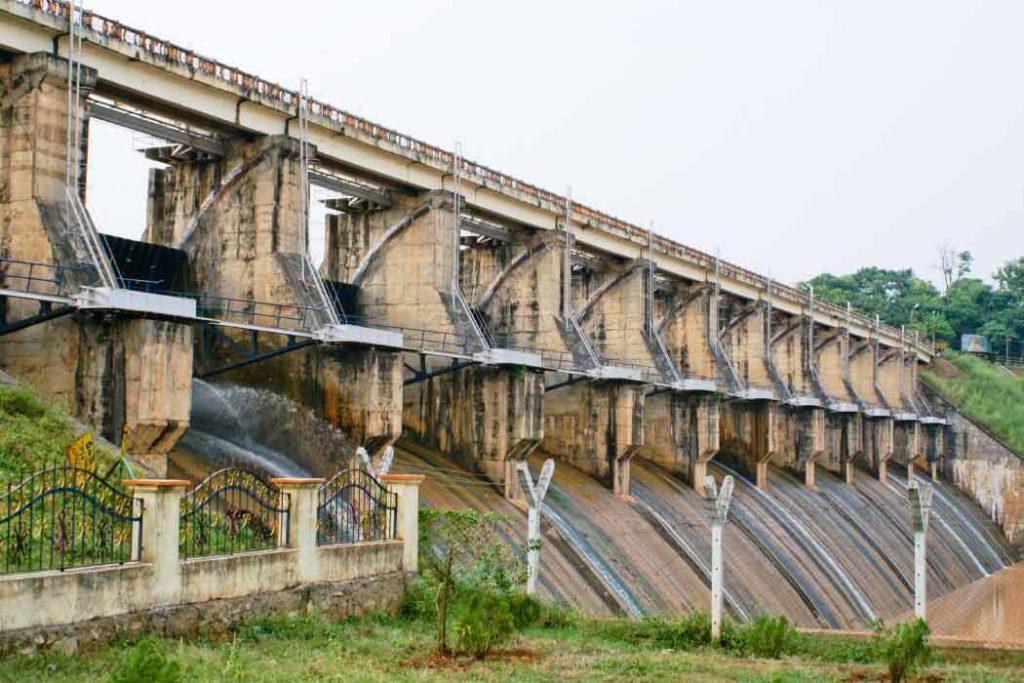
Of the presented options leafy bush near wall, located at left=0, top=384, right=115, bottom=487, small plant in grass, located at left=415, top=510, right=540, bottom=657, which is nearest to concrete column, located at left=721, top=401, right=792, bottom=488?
small plant in grass, located at left=415, top=510, right=540, bottom=657

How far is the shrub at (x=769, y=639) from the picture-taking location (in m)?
15.0

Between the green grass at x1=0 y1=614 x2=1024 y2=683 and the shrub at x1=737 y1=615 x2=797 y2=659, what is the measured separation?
0.62ft

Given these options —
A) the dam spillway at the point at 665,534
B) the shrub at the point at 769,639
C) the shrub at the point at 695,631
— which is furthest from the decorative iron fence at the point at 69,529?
the dam spillway at the point at 665,534

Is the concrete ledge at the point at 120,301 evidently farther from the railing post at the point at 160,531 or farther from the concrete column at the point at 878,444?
the concrete column at the point at 878,444

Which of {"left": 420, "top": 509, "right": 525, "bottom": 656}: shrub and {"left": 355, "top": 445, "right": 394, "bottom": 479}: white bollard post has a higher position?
{"left": 355, "top": 445, "right": 394, "bottom": 479}: white bollard post

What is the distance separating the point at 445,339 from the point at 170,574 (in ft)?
55.1

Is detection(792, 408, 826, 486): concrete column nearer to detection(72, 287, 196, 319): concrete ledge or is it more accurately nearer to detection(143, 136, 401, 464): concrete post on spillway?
detection(143, 136, 401, 464): concrete post on spillway

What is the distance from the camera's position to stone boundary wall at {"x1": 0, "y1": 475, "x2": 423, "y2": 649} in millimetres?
10172

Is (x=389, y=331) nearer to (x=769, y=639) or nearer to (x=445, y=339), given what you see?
(x=445, y=339)

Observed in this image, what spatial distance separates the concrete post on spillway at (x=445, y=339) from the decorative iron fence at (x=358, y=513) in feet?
39.0

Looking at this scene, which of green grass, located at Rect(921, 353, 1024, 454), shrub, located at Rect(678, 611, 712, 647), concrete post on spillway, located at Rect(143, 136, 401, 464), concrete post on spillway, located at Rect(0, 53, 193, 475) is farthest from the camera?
green grass, located at Rect(921, 353, 1024, 454)

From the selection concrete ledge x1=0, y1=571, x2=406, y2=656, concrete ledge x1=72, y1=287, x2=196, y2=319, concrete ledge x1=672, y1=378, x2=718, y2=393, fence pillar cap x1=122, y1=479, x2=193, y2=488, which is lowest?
concrete ledge x1=0, y1=571, x2=406, y2=656

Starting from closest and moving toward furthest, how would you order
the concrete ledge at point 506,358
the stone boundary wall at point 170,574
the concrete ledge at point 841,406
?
the stone boundary wall at point 170,574 → the concrete ledge at point 506,358 → the concrete ledge at point 841,406

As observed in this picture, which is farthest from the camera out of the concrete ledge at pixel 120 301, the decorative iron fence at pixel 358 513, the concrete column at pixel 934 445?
the concrete column at pixel 934 445
